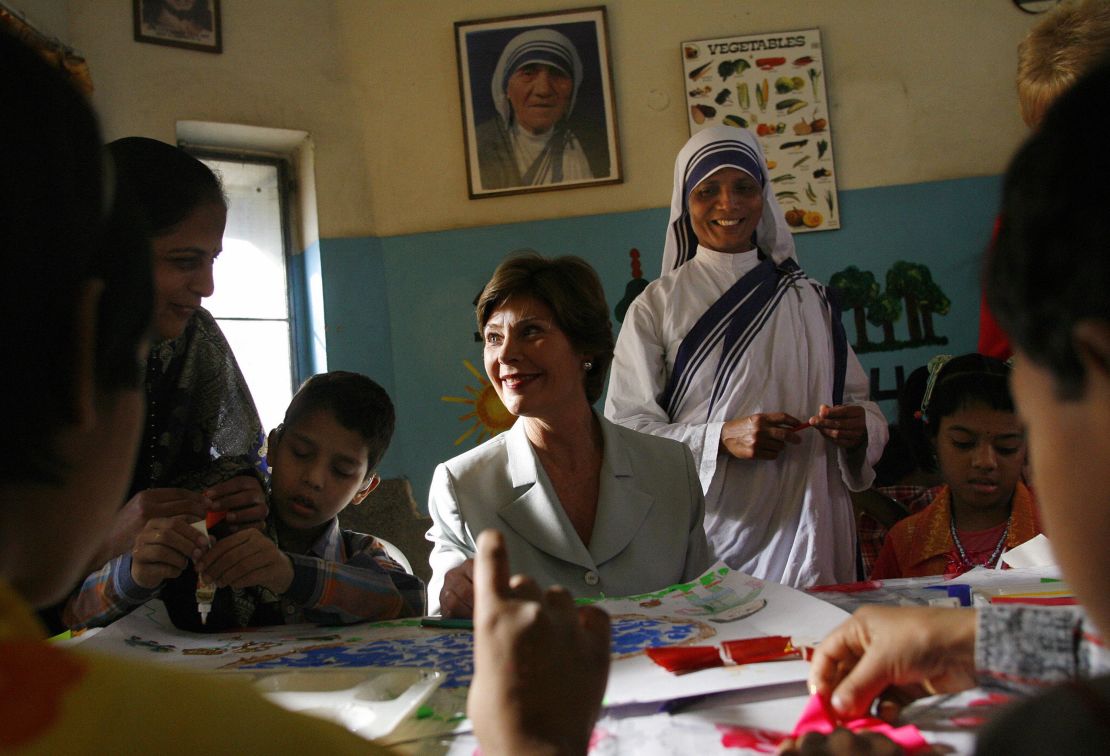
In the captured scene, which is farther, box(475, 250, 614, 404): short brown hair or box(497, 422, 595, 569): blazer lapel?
box(475, 250, 614, 404): short brown hair

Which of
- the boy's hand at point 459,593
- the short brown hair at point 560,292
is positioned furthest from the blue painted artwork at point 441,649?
the short brown hair at point 560,292

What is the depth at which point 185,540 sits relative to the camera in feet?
4.86

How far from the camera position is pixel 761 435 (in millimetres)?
2236

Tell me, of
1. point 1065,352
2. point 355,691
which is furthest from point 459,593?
point 1065,352

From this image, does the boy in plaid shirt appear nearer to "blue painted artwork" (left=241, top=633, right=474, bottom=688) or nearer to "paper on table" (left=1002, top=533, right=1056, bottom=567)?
"blue painted artwork" (left=241, top=633, right=474, bottom=688)

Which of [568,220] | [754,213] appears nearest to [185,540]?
[754,213]

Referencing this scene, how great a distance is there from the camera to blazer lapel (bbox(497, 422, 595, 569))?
5.99 ft

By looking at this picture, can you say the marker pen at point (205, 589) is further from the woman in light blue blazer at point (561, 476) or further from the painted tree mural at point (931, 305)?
the painted tree mural at point (931, 305)

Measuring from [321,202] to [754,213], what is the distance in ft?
7.84

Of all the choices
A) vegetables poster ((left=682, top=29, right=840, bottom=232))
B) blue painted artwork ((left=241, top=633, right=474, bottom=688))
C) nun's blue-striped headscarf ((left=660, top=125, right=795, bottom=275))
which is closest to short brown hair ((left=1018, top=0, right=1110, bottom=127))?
nun's blue-striped headscarf ((left=660, top=125, right=795, bottom=275))

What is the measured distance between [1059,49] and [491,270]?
282cm

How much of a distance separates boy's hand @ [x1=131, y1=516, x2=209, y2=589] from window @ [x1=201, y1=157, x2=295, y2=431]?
2878 millimetres

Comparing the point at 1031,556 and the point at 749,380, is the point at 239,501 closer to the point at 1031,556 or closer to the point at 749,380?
the point at 749,380

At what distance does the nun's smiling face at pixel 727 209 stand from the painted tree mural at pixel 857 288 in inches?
78.2
